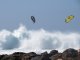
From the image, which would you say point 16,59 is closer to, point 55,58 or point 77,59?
point 55,58

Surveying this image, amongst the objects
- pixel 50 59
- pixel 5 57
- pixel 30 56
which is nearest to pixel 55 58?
pixel 50 59

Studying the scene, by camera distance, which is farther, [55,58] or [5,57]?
[5,57]

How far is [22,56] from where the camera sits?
61312 mm

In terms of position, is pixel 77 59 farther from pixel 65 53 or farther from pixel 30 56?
pixel 30 56

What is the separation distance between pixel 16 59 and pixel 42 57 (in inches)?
246

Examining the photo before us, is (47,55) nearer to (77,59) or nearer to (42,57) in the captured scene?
(42,57)

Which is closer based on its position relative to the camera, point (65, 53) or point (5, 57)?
point (65, 53)

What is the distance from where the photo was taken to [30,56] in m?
60.3

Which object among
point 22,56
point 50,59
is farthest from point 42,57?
point 22,56

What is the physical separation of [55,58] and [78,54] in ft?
13.4

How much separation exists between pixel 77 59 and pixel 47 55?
280 inches

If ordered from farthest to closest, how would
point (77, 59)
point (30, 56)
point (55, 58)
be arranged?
point (30, 56) → point (55, 58) → point (77, 59)

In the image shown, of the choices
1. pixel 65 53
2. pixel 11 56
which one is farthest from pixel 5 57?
pixel 65 53

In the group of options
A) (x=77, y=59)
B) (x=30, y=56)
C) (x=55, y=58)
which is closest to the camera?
(x=77, y=59)
